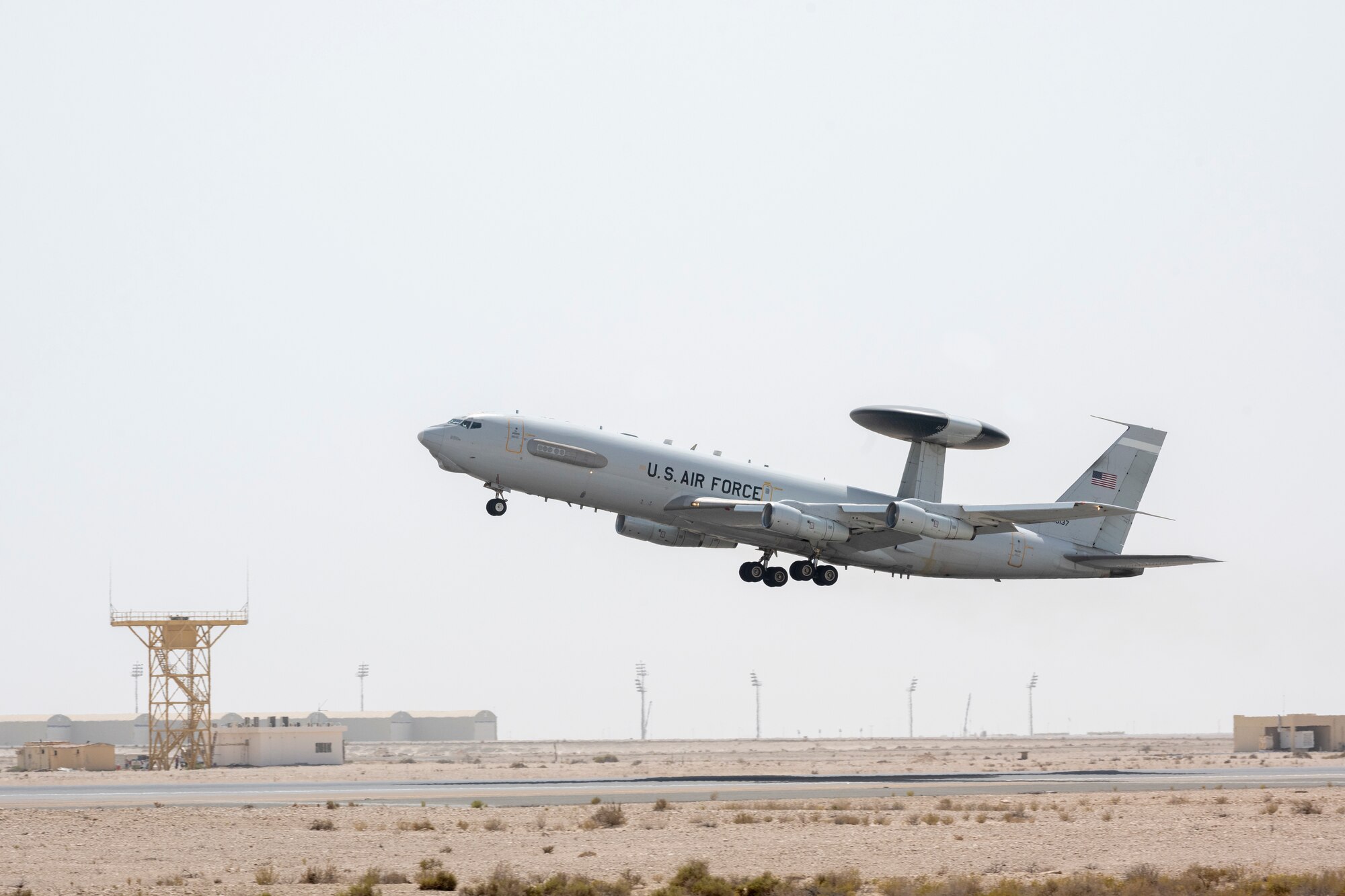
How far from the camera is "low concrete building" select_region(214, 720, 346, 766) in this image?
284 ft

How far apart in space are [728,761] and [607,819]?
163 feet

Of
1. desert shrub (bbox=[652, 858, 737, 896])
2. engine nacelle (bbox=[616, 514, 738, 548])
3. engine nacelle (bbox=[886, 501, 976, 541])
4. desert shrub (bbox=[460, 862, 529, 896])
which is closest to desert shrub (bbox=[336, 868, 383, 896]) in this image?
desert shrub (bbox=[460, 862, 529, 896])

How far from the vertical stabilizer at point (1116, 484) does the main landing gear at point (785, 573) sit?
479 inches

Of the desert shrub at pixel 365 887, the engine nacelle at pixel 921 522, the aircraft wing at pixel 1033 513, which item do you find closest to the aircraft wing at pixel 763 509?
the engine nacelle at pixel 921 522

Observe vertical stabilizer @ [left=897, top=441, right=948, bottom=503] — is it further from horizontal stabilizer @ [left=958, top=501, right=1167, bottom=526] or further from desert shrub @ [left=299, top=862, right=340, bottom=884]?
desert shrub @ [left=299, top=862, right=340, bottom=884]

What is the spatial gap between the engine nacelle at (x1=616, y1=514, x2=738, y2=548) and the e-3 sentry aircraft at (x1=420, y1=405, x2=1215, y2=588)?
6 cm

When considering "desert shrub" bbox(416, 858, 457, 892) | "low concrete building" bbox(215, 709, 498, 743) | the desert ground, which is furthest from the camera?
"low concrete building" bbox(215, 709, 498, 743)

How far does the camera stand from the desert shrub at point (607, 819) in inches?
1522

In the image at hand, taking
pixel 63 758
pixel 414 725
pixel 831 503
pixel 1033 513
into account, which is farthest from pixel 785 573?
pixel 414 725

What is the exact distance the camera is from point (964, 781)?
2212 inches

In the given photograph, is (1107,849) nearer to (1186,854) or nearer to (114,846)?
(1186,854)

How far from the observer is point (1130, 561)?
2557 inches

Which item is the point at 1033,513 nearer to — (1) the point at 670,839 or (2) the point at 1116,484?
(2) the point at 1116,484

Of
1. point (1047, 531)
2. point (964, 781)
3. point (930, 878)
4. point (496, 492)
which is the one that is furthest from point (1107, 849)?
point (1047, 531)
